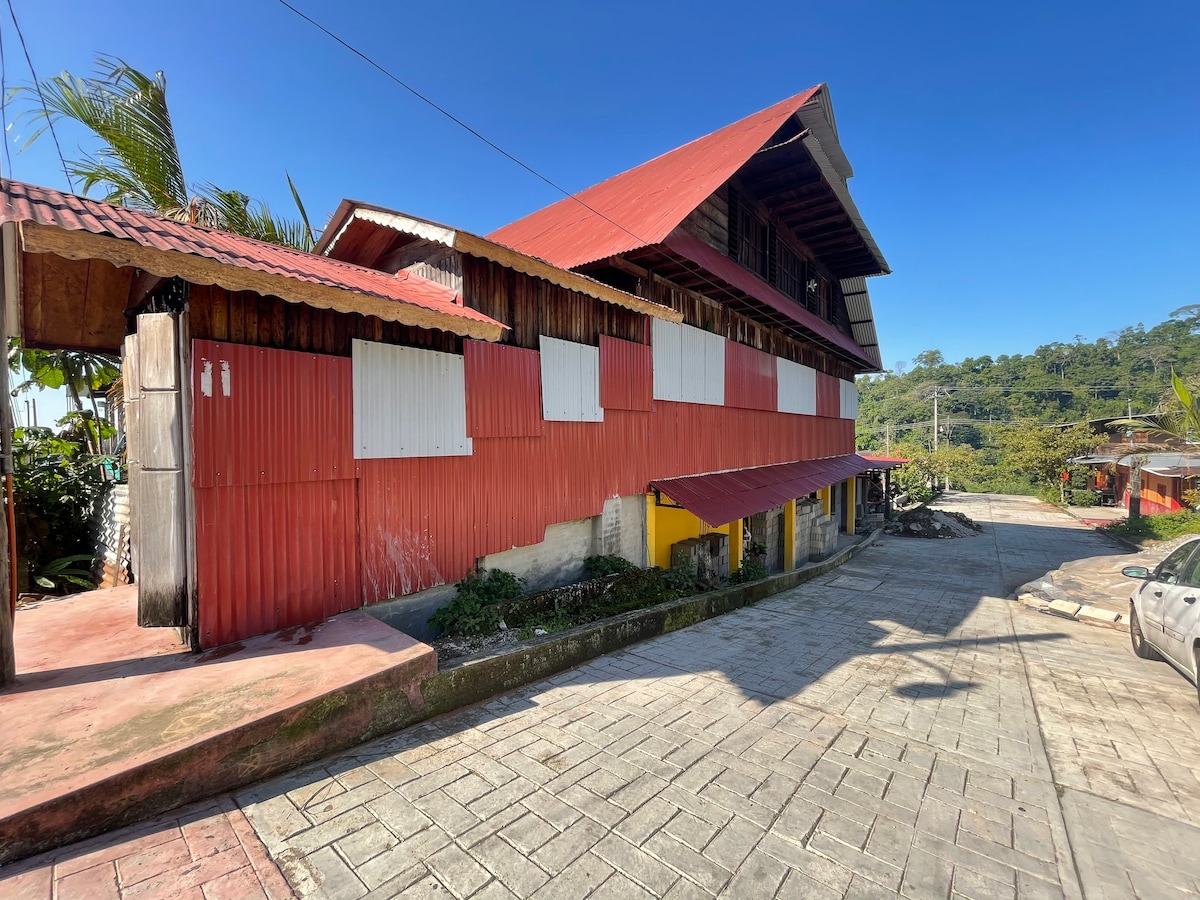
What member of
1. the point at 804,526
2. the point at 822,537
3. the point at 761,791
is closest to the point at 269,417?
the point at 761,791

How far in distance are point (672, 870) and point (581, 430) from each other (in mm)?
5369

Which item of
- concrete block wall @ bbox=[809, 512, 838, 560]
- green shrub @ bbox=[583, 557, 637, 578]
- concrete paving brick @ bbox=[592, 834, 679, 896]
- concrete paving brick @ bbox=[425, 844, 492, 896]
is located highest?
green shrub @ bbox=[583, 557, 637, 578]

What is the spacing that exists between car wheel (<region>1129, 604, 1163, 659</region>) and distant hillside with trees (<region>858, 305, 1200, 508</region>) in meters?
29.3

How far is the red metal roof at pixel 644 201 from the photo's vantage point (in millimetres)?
7648

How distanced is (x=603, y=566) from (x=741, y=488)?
163 inches

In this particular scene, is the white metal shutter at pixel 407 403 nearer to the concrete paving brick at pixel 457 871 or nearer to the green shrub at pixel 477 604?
the green shrub at pixel 477 604

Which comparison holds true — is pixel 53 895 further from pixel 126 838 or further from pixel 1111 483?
pixel 1111 483

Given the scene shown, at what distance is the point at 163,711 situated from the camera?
292cm

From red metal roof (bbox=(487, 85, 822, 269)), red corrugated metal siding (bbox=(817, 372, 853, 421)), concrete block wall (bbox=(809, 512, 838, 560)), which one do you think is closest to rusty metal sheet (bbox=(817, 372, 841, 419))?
red corrugated metal siding (bbox=(817, 372, 853, 421))

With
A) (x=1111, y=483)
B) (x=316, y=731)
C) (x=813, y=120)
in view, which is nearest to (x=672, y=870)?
(x=316, y=731)

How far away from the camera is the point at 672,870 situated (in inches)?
99.4

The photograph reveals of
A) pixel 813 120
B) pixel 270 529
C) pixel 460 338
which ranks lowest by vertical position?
pixel 270 529

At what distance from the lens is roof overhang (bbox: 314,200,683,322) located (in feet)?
17.3

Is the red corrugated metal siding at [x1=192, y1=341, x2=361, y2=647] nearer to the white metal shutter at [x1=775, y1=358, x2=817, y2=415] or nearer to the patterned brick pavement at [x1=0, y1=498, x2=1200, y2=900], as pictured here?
the patterned brick pavement at [x1=0, y1=498, x2=1200, y2=900]
